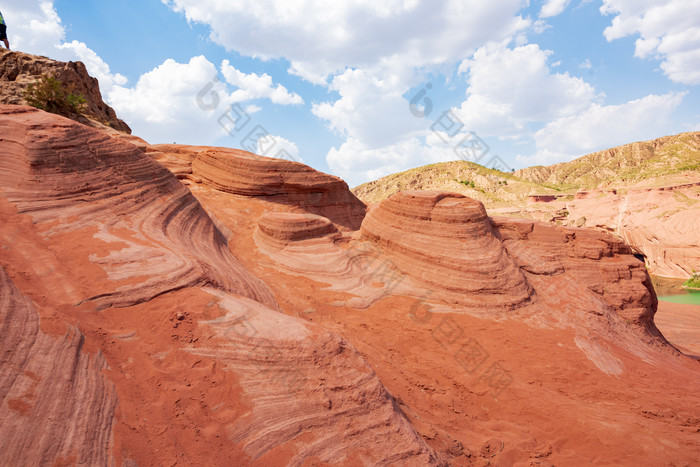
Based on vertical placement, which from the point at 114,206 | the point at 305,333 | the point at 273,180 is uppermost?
the point at 273,180

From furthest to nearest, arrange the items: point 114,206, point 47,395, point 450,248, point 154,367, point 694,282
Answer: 1. point 694,282
2. point 450,248
3. point 114,206
4. point 154,367
5. point 47,395

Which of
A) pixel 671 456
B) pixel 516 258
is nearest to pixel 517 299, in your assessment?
pixel 516 258

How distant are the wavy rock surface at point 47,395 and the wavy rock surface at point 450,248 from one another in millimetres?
6856

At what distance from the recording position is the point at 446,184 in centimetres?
5481

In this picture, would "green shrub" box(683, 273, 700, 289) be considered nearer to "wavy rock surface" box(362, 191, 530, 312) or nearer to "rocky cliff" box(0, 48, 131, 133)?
"wavy rock surface" box(362, 191, 530, 312)

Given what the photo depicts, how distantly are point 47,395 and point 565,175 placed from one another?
81.9 metres

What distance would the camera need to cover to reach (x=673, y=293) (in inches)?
1053

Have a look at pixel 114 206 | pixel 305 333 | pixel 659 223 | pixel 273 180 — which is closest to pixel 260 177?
pixel 273 180

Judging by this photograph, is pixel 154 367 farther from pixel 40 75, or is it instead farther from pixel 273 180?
pixel 40 75

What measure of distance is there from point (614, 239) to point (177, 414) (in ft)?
37.3

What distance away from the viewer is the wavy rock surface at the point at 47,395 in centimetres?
268

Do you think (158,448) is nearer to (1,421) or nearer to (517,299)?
(1,421)

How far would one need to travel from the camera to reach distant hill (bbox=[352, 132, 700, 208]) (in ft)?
149

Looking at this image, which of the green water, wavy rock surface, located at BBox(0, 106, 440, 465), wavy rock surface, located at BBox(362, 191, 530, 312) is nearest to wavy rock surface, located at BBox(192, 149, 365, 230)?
wavy rock surface, located at BBox(362, 191, 530, 312)
